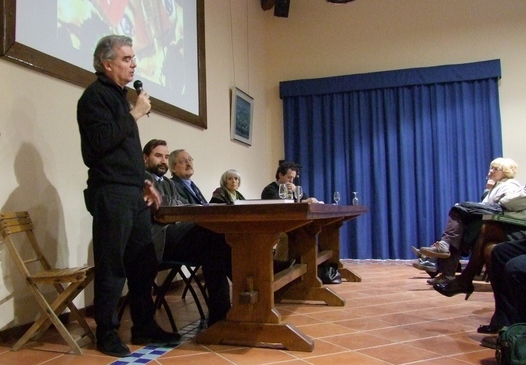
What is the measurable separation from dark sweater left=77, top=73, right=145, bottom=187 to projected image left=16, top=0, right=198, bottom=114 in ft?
2.46

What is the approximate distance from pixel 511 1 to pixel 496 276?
4.86m

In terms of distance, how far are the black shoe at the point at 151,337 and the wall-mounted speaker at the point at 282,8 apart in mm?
4994

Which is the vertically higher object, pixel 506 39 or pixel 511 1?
pixel 511 1

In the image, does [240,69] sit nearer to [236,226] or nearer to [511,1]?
[511,1]

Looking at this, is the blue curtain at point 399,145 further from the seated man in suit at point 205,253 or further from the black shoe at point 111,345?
the black shoe at point 111,345

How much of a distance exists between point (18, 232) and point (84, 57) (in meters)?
1.20

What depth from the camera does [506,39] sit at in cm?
579

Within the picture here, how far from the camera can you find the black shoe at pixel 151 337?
7.14ft

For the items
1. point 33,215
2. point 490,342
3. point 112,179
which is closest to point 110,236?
point 112,179

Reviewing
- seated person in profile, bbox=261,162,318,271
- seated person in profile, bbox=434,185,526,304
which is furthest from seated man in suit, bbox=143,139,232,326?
seated person in profile, bbox=434,185,526,304

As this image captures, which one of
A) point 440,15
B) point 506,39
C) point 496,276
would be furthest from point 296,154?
point 496,276

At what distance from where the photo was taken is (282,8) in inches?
246

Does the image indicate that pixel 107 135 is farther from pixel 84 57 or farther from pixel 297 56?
pixel 297 56

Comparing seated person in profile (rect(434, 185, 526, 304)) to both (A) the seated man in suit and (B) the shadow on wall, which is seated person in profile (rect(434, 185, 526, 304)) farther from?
(B) the shadow on wall
